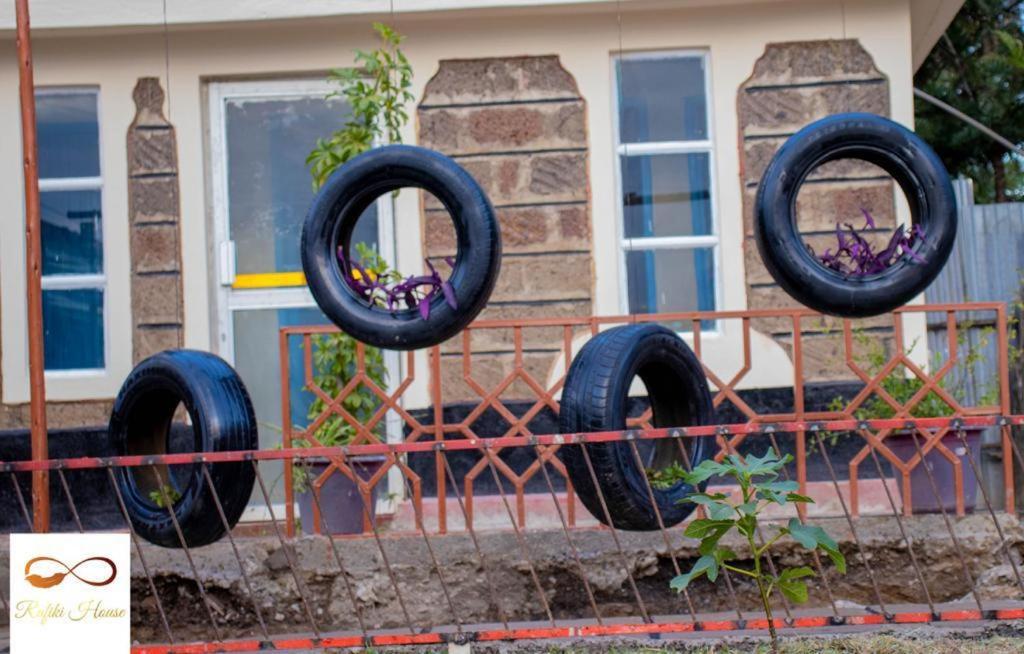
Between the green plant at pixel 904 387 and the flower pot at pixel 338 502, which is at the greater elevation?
the green plant at pixel 904 387

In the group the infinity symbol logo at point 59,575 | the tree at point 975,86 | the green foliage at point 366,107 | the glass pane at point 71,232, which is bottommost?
the infinity symbol logo at point 59,575

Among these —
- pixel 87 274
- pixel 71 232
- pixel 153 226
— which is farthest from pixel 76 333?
pixel 153 226

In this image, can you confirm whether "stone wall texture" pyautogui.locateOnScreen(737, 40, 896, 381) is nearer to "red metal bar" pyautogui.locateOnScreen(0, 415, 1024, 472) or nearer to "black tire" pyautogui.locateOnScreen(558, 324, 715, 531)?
"black tire" pyautogui.locateOnScreen(558, 324, 715, 531)

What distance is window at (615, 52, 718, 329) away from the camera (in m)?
6.66

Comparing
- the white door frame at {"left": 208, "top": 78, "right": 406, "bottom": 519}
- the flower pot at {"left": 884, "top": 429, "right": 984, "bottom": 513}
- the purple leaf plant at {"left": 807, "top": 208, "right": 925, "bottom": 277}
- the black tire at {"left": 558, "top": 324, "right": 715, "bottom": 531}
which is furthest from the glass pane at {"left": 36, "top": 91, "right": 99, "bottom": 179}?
the flower pot at {"left": 884, "top": 429, "right": 984, "bottom": 513}

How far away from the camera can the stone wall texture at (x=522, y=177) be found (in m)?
6.55

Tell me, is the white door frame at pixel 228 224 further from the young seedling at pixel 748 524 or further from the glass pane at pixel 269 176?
the young seedling at pixel 748 524

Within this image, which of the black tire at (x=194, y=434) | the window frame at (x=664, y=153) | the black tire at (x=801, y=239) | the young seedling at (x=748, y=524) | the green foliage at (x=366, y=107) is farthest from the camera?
the window frame at (x=664, y=153)

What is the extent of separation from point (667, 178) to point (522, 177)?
84cm

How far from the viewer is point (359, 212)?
5.10 meters

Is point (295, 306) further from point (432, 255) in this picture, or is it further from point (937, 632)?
point (937, 632)

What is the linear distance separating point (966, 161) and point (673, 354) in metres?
7.58

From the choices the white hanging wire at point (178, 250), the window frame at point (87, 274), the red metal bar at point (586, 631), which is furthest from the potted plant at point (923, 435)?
the window frame at point (87, 274)

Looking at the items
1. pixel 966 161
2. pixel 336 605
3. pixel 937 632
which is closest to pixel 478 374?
pixel 336 605
